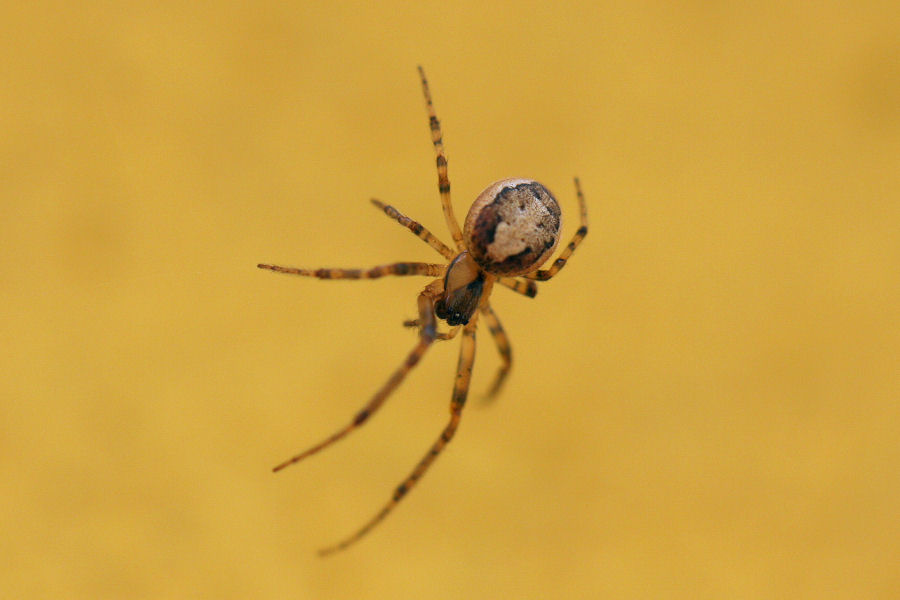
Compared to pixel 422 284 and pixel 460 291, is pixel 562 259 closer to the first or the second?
pixel 460 291

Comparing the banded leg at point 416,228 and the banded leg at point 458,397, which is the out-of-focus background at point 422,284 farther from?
the banded leg at point 416,228

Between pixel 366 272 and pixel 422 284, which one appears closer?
pixel 366 272

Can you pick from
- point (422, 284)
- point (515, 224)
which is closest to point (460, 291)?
point (515, 224)

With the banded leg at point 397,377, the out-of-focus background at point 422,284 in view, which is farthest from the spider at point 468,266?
the out-of-focus background at point 422,284

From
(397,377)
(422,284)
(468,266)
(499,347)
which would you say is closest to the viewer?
(397,377)

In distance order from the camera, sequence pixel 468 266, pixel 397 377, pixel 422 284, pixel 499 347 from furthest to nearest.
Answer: pixel 422 284, pixel 499 347, pixel 468 266, pixel 397 377

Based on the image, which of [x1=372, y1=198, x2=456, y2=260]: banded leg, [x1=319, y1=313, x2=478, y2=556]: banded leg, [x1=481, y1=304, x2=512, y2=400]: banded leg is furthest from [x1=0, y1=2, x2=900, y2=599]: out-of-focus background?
[x1=372, y1=198, x2=456, y2=260]: banded leg
